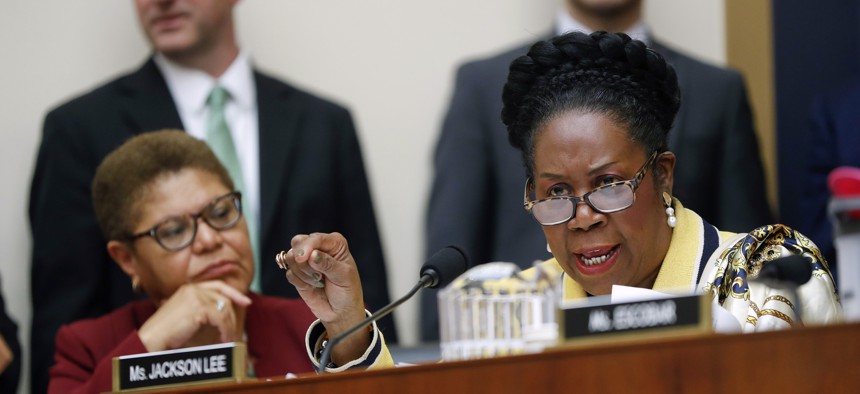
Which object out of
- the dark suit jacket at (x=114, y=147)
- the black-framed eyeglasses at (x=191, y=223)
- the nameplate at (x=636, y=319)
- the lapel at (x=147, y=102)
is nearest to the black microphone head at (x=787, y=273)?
the nameplate at (x=636, y=319)

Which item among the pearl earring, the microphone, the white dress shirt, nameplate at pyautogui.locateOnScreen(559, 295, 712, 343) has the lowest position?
nameplate at pyautogui.locateOnScreen(559, 295, 712, 343)

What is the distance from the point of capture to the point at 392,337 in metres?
4.16

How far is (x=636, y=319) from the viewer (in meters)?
1.80

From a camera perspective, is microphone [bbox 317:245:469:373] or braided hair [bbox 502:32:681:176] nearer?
microphone [bbox 317:245:469:373]

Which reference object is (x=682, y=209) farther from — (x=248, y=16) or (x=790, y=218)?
(x=248, y=16)

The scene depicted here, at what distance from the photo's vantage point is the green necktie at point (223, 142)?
4055mm

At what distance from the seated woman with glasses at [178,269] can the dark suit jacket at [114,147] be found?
563mm

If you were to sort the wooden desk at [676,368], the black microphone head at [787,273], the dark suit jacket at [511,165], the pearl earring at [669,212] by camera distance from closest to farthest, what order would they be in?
the wooden desk at [676,368], the black microphone head at [787,273], the pearl earring at [669,212], the dark suit jacket at [511,165]

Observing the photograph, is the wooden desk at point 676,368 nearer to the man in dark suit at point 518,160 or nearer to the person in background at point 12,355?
the man in dark suit at point 518,160

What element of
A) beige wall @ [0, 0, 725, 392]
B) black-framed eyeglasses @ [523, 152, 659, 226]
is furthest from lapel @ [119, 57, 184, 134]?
black-framed eyeglasses @ [523, 152, 659, 226]

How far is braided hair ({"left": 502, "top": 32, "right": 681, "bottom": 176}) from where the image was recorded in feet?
8.52

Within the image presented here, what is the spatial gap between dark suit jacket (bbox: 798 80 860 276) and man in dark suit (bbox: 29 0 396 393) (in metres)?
1.26

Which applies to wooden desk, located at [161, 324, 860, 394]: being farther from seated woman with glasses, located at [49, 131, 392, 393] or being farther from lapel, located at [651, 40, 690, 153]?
lapel, located at [651, 40, 690, 153]

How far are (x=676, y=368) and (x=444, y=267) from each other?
65 cm
